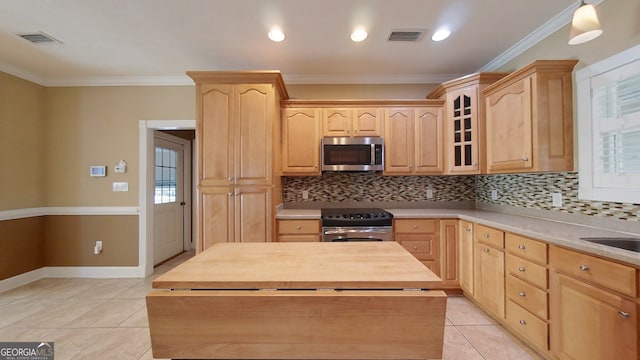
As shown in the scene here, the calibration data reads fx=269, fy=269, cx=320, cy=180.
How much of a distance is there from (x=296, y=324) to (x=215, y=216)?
2117mm

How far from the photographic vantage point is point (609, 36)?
194cm

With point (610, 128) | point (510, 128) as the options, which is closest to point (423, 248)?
point (510, 128)


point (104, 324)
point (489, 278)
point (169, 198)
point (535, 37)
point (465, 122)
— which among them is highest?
point (535, 37)

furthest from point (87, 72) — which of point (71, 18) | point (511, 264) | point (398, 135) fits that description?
point (511, 264)

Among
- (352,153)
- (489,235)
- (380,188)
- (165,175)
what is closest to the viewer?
(489,235)

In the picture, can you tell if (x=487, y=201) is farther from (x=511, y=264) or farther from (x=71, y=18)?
(x=71, y=18)

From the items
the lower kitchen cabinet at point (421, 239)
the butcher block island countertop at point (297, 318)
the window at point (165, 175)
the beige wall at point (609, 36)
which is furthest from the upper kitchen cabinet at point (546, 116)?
the window at point (165, 175)

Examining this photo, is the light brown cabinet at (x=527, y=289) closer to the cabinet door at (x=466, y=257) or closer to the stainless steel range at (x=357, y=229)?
the cabinet door at (x=466, y=257)

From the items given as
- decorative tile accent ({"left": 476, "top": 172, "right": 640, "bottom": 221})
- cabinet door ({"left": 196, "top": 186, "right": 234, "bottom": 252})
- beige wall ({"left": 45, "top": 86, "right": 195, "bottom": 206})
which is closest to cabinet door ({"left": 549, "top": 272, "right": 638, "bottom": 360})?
decorative tile accent ({"left": 476, "top": 172, "right": 640, "bottom": 221})

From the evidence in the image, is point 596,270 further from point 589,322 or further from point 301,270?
point 301,270

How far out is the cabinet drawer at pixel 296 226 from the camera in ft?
9.71

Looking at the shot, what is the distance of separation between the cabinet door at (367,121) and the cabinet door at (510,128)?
1146 millimetres

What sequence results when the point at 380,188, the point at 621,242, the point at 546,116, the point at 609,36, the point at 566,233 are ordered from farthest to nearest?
1. the point at 380,188
2. the point at 546,116
3. the point at 609,36
4. the point at 566,233
5. the point at 621,242

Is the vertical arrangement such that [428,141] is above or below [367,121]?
below
